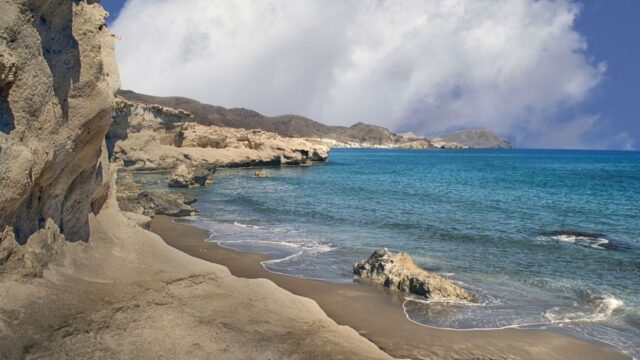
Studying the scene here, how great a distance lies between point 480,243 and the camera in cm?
2072

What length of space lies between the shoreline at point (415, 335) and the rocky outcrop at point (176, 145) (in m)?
37.0

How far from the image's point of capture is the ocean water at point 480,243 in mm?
12477

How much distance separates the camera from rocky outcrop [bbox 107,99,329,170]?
2152 inches

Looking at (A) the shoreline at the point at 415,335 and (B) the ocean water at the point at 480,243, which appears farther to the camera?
(B) the ocean water at the point at 480,243

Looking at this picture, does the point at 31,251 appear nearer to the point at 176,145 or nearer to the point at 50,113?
the point at 50,113

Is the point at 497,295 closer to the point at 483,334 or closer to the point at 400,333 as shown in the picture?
the point at 483,334

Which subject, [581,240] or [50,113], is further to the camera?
[581,240]

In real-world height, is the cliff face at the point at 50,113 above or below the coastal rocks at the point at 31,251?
above

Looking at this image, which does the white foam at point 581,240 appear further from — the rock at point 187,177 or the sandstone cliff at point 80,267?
the rock at point 187,177

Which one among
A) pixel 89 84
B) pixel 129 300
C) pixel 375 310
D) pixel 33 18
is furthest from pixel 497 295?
pixel 33 18

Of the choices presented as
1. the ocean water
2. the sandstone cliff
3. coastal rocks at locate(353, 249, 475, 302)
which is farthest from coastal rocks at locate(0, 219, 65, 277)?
coastal rocks at locate(353, 249, 475, 302)

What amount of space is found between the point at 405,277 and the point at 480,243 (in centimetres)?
801

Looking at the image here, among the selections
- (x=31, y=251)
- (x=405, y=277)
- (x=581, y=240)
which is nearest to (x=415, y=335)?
(x=405, y=277)

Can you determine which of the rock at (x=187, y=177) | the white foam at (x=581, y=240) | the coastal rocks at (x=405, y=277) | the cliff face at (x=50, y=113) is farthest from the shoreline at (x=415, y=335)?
the rock at (x=187, y=177)
